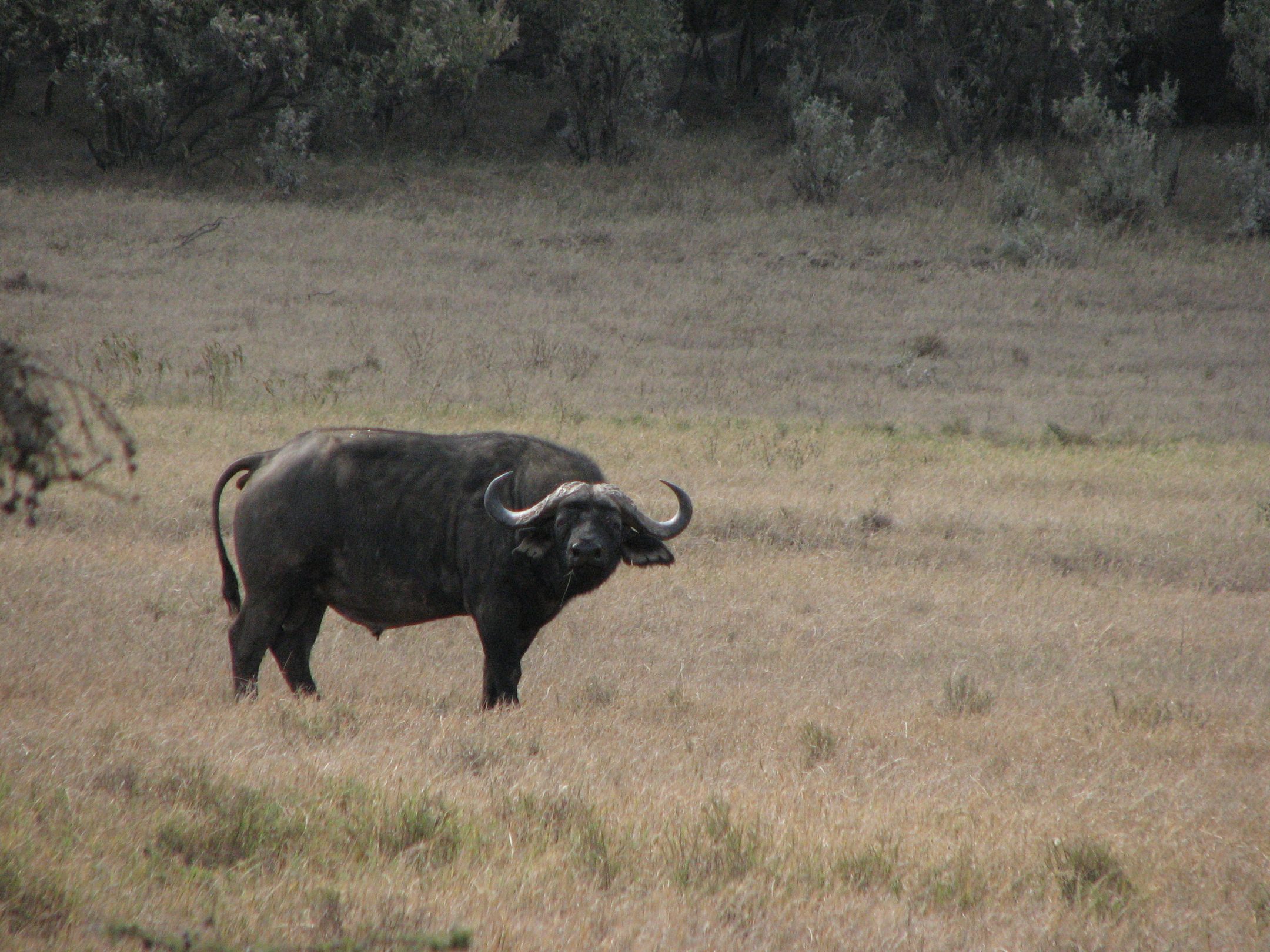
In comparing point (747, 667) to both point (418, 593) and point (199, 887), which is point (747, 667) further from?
point (199, 887)

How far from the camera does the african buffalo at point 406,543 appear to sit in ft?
22.7

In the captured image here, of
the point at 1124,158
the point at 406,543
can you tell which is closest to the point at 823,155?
the point at 1124,158

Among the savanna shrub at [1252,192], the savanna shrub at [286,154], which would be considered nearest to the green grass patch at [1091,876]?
the savanna shrub at [1252,192]

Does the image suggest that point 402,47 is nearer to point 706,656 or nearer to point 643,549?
point 706,656

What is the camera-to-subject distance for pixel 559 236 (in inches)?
1154

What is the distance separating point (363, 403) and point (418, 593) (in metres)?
9.71

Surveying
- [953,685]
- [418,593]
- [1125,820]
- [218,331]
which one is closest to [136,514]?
[418,593]

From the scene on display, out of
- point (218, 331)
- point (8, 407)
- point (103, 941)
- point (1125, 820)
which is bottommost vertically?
point (218, 331)

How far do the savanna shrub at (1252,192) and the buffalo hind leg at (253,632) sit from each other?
29.1 metres

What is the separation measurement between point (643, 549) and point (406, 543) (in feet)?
4.25

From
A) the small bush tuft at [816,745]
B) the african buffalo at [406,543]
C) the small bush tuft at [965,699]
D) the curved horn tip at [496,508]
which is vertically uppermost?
the curved horn tip at [496,508]

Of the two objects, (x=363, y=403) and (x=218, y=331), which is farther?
(x=218, y=331)

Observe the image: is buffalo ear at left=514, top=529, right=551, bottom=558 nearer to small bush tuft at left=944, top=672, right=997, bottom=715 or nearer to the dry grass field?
the dry grass field

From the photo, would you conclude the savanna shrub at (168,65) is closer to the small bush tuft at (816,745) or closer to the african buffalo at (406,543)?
the african buffalo at (406,543)
